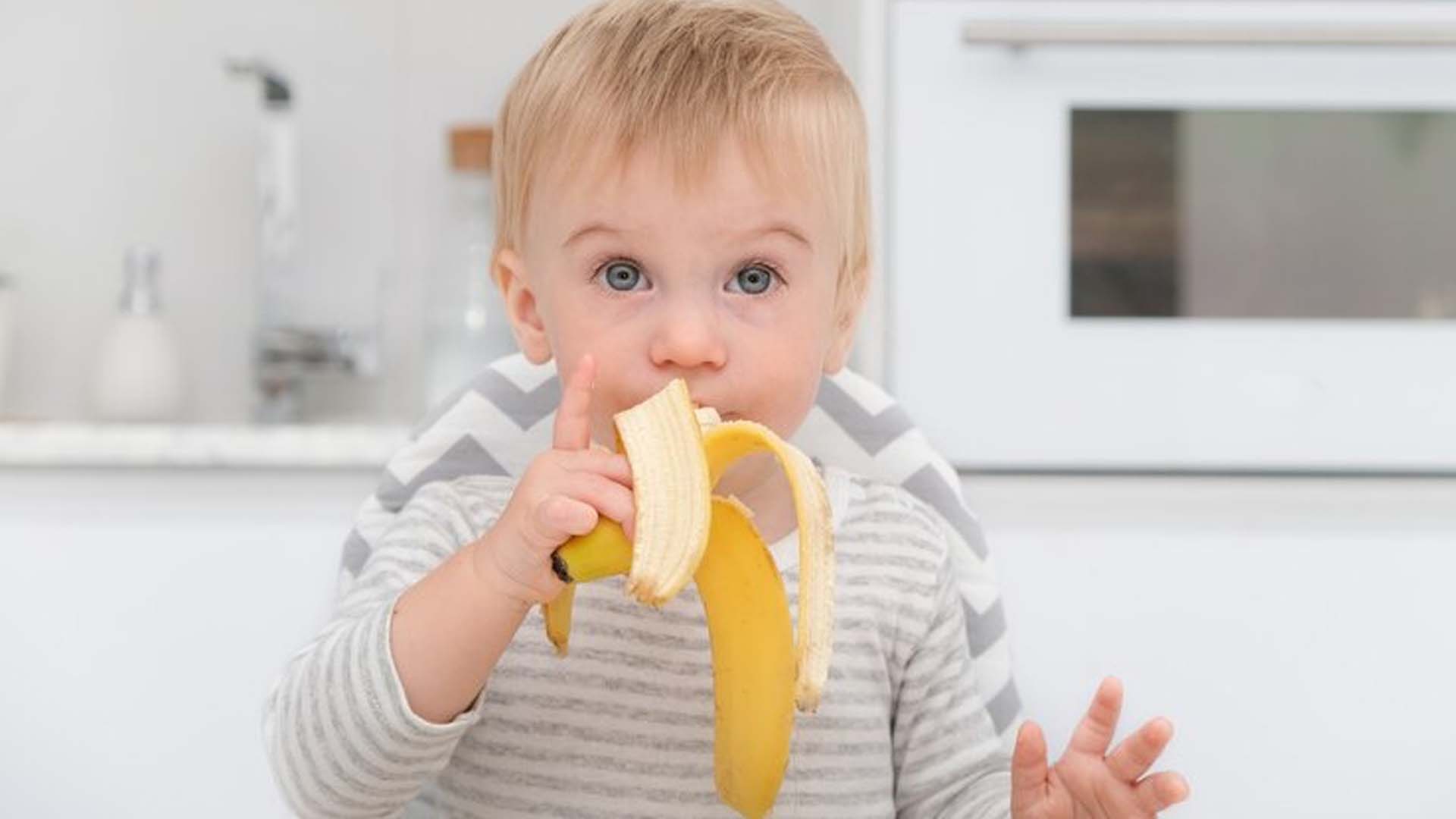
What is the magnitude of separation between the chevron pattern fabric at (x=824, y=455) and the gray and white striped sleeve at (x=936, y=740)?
0.23 feet

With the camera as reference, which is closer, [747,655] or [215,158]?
[747,655]

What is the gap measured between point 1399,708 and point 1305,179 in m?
0.44

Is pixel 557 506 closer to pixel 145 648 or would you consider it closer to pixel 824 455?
pixel 824 455

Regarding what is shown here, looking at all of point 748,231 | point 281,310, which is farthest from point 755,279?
point 281,310

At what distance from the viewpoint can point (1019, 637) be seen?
121cm

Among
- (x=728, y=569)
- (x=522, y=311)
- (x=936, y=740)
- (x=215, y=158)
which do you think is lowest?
(x=936, y=740)

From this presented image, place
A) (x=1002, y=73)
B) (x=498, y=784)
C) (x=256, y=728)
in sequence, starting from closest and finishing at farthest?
(x=498, y=784), (x=256, y=728), (x=1002, y=73)

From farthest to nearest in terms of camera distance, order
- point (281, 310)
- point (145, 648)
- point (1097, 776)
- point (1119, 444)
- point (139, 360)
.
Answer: point (281, 310) → point (139, 360) → point (1119, 444) → point (145, 648) → point (1097, 776)

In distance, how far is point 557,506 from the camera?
70cm

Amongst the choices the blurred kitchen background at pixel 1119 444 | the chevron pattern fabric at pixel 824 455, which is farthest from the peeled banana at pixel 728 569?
the blurred kitchen background at pixel 1119 444

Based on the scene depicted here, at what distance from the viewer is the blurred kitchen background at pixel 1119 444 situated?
1199 millimetres

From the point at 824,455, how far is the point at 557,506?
0.39 meters

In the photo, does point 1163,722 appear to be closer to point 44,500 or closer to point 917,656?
point 917,656

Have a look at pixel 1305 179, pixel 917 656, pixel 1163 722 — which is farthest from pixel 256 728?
pixel 1305 179
